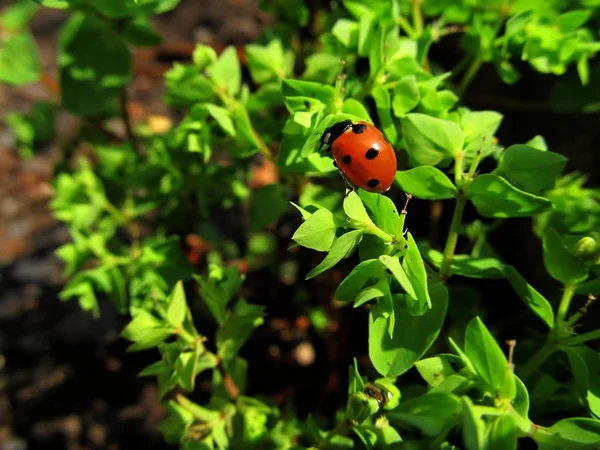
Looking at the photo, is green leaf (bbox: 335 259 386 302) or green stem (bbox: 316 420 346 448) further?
green stem (bbox: 316 420 346 448)

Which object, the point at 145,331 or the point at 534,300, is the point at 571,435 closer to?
the point at 534,300

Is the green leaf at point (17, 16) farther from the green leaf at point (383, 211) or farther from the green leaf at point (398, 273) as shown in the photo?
the green leaf at point (398, 273)

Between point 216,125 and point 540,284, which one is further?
point 540,284

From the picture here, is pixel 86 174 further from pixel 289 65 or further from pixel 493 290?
pixel 493 290

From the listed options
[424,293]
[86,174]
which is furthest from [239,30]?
[424,293]

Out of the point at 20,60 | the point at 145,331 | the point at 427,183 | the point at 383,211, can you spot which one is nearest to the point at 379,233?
the point at 383,211

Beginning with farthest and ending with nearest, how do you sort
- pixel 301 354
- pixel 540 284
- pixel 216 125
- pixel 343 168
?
pixel 301 354, pixel 540 284, pixel 216 125, pixel 343 168

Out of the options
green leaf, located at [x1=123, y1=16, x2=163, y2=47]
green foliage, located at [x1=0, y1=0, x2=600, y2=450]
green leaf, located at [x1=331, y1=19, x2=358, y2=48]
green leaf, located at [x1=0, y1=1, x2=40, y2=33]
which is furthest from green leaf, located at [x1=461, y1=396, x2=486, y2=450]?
green leaf, located at [x1=0, y1=1, x2=40, y2=33]

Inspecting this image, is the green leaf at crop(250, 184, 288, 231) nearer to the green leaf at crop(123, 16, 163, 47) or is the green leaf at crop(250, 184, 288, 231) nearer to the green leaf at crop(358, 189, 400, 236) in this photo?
the green leaf at crop(358, 189, 400, 236)
